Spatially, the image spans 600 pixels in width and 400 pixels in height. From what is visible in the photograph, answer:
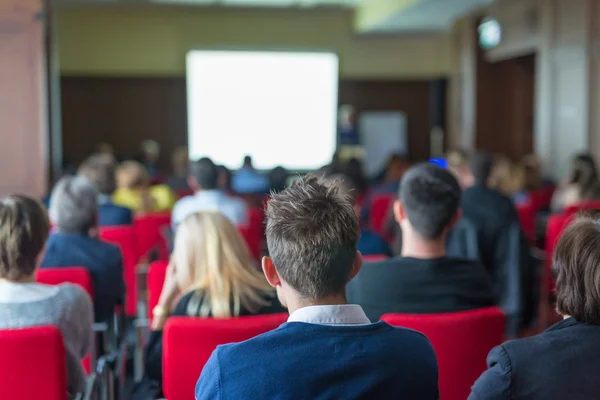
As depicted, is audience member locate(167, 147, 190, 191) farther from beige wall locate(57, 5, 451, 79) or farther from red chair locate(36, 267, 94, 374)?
red chair locate(36, 267, 94, 374)

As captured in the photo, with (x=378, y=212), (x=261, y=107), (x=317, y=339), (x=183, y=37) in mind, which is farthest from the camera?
(x=183, y=37)

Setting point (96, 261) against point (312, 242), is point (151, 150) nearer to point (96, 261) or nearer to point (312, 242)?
point (96, 261)

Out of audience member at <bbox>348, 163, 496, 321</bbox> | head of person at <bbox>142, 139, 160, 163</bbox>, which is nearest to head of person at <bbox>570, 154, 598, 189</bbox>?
audience member at <bbox>348, 163, 496, 321</bbox>

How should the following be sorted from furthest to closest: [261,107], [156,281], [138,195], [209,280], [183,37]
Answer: [183,37]
[261,107]
[138,195]
[156,281]
[209,280]

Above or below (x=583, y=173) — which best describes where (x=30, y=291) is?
below

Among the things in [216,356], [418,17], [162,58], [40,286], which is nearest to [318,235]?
[216,356]

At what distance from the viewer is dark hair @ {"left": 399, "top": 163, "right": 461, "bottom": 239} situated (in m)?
2.80

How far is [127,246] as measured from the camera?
4.59 metres

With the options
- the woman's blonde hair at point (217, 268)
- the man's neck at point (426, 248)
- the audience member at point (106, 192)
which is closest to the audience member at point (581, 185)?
the man's neck at point (426, 248)

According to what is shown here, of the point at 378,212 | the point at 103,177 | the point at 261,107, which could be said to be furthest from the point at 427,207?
the point at 261,107

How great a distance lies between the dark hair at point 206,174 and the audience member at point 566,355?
401cm

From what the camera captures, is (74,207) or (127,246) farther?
(127,246)

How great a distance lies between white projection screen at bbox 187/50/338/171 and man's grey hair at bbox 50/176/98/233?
32.9 feet

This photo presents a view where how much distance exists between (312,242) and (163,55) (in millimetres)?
13393
